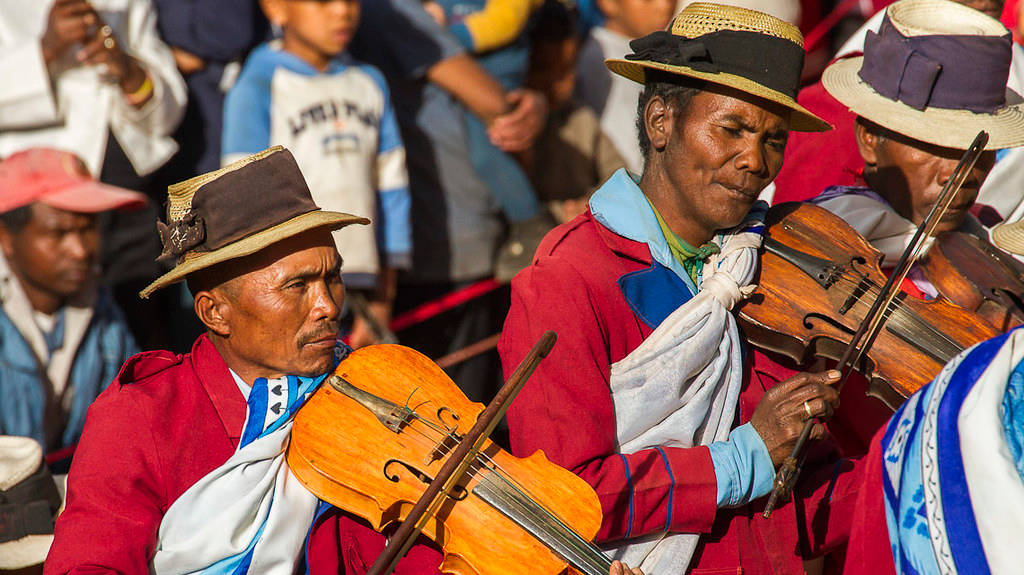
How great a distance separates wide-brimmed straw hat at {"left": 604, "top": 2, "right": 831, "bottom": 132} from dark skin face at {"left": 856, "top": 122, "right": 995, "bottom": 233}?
1.97 feet

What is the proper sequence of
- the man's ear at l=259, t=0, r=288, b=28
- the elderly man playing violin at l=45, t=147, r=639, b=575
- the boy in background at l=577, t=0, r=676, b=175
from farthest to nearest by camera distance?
the boy in background at l=577, t=0, r=676, b=175
the man's ear at l=259, t=0, r=288, b=28
the elderly man playing violin at l=45, t=147, r=639, b=575

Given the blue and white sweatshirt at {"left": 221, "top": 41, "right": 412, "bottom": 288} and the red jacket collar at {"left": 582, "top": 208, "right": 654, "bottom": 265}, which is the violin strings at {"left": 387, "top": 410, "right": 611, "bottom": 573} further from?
the blue and white sweatshirt at {"left": 221, "top": 41, "right": 412, "bottom": 288}

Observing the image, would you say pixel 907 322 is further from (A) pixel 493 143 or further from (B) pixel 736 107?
(A) pixel 493 143

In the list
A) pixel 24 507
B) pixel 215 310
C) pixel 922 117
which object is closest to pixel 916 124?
pixel 922 117

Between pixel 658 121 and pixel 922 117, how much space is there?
36.7 inches

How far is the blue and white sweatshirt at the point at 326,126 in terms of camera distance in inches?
201

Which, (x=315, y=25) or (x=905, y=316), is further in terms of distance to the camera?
(x=315, y=25)

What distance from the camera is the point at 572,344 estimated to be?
2.76 metres

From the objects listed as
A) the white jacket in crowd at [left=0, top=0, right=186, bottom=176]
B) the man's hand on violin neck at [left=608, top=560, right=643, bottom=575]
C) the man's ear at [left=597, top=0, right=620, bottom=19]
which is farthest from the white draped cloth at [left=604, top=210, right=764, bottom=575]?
the man's ear at [left=597, top=0, right=620, bottom=19]

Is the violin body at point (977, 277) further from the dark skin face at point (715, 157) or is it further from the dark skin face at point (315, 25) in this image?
the dark skin face at point (315, 25)

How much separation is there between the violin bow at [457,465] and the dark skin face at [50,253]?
290 cm

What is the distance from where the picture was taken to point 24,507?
3543 millimetres

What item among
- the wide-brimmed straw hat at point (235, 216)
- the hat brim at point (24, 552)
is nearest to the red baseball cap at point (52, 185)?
the hat brim at point (24, 552)

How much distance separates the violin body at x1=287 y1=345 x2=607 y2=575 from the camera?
8.18 ft
